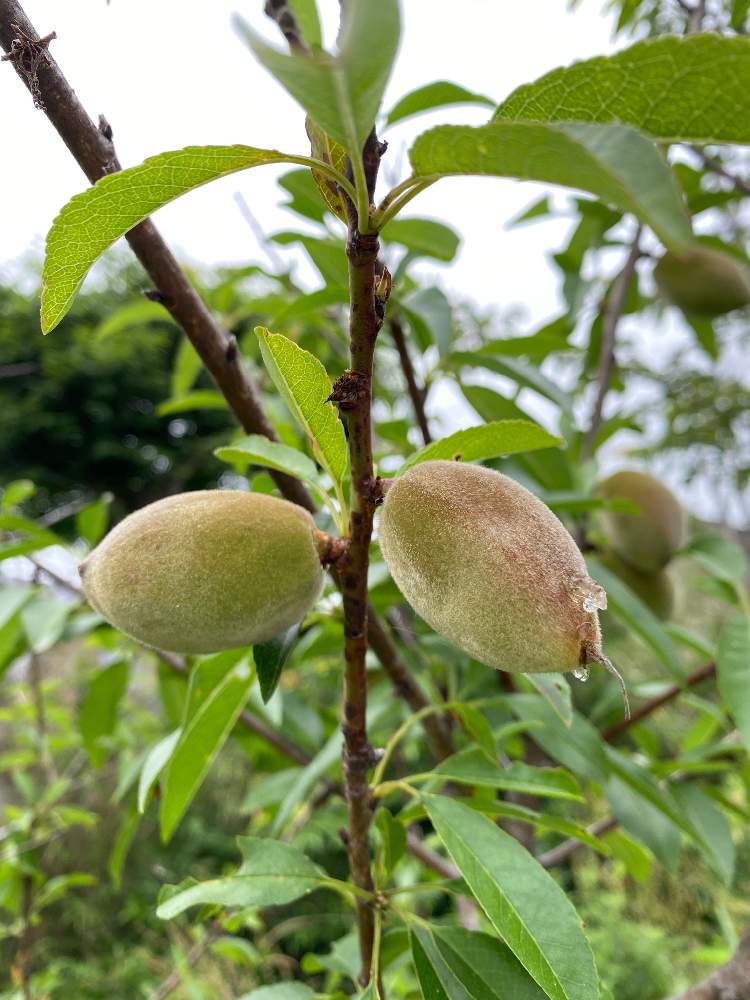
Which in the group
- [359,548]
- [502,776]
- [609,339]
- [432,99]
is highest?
[432,99]

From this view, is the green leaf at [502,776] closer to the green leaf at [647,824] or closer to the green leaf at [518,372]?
the green leaf at [647,824]

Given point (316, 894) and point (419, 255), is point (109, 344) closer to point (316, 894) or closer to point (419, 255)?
point (316, 894)

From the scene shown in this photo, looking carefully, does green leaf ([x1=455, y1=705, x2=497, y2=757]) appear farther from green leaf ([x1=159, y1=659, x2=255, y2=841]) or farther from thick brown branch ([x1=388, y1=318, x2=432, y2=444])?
thick brown branch ([x1=388, y1=318, x2=432, y2=444])

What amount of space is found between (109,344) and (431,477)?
22.4 feet

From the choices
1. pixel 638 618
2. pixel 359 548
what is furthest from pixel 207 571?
pixel 638 618

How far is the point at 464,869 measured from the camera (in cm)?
42

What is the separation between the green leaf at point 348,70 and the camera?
209 mm

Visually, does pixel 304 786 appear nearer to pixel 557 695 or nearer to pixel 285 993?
pixel 285 993

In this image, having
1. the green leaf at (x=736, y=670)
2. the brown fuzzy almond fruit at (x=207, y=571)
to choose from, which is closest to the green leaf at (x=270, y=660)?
the brown fuzzy almond fruit at (x=207, y=571)

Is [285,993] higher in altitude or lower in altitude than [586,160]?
lower

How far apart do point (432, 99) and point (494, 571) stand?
60 centimetres

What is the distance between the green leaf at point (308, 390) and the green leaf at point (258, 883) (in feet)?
0.91

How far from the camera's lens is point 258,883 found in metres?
0.48

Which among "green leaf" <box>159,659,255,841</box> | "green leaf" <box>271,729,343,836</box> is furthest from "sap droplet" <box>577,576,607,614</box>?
"green leaf" <box>271,729,343,836</box>
